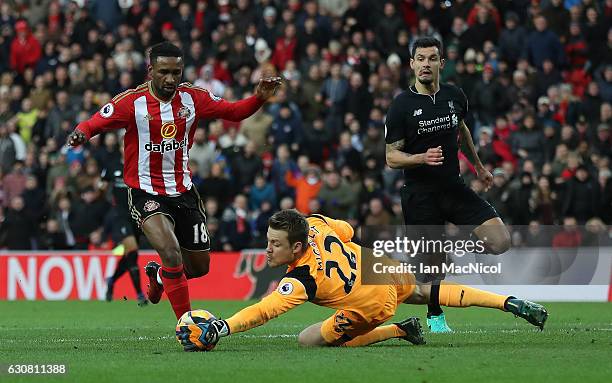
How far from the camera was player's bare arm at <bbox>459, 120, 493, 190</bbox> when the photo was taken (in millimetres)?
11874

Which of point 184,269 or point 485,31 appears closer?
point 184,269

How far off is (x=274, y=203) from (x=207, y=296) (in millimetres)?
2340

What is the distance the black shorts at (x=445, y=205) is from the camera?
38.2 ft

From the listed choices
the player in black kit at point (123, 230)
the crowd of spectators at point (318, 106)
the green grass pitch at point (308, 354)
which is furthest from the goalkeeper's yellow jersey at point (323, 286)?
the crowd of spectators at point (318, 106)

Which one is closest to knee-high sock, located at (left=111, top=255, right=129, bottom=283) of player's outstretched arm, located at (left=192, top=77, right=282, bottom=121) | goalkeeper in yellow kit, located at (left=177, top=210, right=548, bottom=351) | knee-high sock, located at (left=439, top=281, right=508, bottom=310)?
→ player's outstretched arm, located at (left=192, top=77, right=282, bottom=121)

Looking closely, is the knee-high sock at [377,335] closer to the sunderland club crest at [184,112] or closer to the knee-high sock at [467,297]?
the knee-high sock at [467,297]

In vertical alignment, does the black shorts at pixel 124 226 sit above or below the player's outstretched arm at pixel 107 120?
below

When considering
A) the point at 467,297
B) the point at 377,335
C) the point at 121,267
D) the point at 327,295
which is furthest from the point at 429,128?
the point at 121,267

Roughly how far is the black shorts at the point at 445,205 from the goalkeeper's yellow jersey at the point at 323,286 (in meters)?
Answer: 1.81

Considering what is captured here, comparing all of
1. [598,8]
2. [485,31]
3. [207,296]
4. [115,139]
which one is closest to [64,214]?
[115,139]

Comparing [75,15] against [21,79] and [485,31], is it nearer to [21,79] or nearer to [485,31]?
[21,79]

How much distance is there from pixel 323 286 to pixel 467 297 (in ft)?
5.75

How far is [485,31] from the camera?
923 inches

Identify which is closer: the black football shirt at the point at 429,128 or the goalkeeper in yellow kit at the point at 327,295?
the goalkeeper in yellow kit at the point at 327,295
